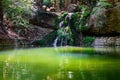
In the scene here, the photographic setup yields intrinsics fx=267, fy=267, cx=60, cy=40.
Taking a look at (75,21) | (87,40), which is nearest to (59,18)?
(75,21)

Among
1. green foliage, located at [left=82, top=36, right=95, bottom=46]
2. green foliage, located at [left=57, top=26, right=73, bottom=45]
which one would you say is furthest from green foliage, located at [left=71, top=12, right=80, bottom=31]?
green foliage, located at [left=82, top=36, right=95, bottom=46]

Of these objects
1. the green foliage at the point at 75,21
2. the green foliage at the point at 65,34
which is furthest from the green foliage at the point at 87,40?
the green foliage at the point at 75,21

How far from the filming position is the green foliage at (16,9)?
29084mm

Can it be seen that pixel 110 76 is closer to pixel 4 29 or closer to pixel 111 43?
pixel 111 43

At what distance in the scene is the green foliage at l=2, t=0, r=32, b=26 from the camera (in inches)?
1145

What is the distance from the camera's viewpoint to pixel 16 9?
29.5m

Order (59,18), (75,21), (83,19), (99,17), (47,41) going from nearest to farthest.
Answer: (99,17), (83,19), (47,41), (75,21), (59,18)

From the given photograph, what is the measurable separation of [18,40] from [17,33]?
1.76 meters

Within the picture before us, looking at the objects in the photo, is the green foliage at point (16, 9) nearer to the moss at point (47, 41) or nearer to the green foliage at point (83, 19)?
the moss at point (47, 41)

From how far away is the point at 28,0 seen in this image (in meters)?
30.6

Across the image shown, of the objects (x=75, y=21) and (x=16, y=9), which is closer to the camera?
(x=16, y=9)

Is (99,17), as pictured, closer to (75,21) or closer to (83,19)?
(83,19)

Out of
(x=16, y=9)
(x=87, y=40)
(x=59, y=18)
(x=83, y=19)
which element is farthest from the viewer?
(x=59, y=18)

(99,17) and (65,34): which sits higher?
(99,17)
